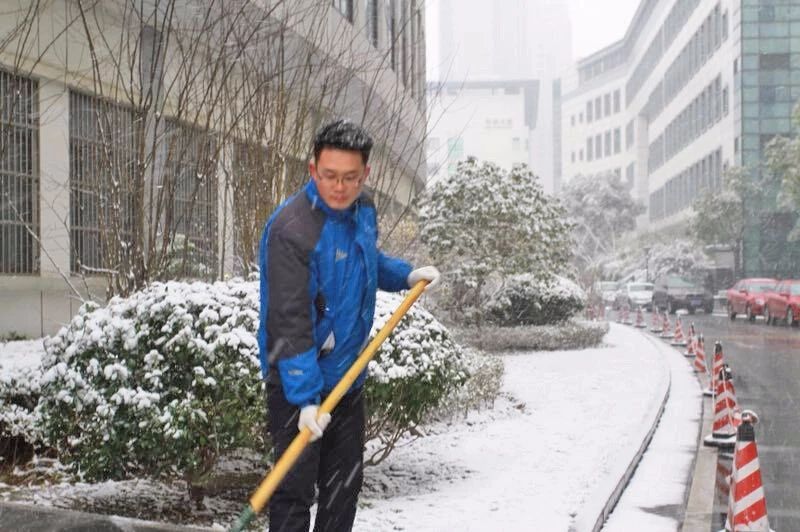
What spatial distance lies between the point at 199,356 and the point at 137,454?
616 millimetres

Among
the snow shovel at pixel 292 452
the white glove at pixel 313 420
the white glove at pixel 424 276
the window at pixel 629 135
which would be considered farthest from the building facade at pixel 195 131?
the window at pixel 629 135

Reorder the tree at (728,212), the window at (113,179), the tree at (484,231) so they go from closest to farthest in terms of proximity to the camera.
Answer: the window at (113,179) < the tree at (484,231) < the tree at (728,212)

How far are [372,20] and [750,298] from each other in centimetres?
1789

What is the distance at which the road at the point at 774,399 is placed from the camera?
7316 millimetres

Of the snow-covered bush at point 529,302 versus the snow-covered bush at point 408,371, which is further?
the snow-covered bush at point 529,302

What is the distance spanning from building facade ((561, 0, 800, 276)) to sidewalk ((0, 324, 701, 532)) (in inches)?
1696

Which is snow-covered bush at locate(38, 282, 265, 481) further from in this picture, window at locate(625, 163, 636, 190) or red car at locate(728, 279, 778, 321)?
window at locate(625, 163, 636, 190)

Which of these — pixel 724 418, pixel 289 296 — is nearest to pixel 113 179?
pixel 289 296

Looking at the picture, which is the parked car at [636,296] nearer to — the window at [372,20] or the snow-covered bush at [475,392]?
the window at [372,20]

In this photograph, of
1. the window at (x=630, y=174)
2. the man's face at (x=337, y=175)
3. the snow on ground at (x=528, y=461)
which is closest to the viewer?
the man's face at (x=337, y=175)

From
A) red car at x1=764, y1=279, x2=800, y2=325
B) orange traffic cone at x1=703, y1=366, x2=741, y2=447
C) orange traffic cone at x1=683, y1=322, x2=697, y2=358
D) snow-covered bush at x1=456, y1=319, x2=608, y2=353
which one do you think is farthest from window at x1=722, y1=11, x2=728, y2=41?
orange traffic cone at x1=703, y1=366, x2=741, y2=447

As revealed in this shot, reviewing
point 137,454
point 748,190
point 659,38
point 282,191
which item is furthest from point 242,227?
point 659,38

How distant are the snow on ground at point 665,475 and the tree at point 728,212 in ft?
135

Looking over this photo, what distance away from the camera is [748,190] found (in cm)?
5181
